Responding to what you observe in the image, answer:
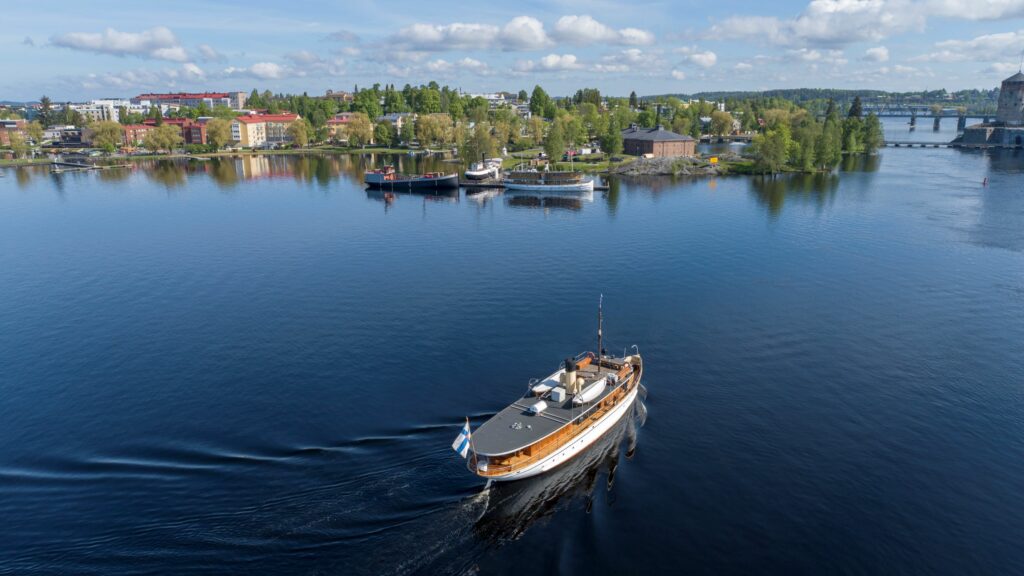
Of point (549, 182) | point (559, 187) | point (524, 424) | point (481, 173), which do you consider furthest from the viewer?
point (481, 173)

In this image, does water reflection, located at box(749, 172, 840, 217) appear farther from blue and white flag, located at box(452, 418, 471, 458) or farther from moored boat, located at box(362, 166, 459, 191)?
blue and white flag, located at box(452, 418, 471, 458)

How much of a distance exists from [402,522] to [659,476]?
18.1 metres

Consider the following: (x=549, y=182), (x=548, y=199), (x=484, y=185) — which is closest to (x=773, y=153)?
(x=549, y=182)

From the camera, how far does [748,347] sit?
6212 cm

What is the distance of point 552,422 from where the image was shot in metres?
43.2

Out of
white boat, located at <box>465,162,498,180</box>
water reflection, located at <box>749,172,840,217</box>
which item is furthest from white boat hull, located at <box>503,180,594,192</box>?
water reflection, located at <box>749,172,840,217</box>

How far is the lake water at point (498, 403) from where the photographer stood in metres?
35.8

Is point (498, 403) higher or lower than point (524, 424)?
lower

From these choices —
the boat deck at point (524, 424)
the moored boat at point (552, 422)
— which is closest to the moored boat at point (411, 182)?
the moored boat at point (552, 422)

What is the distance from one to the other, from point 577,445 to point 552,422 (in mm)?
2675

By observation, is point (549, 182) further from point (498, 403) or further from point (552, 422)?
point (552, 422)

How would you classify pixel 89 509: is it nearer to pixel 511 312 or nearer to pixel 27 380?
pixel 27 380

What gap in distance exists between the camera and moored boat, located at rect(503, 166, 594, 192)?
16988 cm

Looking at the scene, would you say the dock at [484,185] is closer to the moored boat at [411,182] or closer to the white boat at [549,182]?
the white boat at [549,182]
